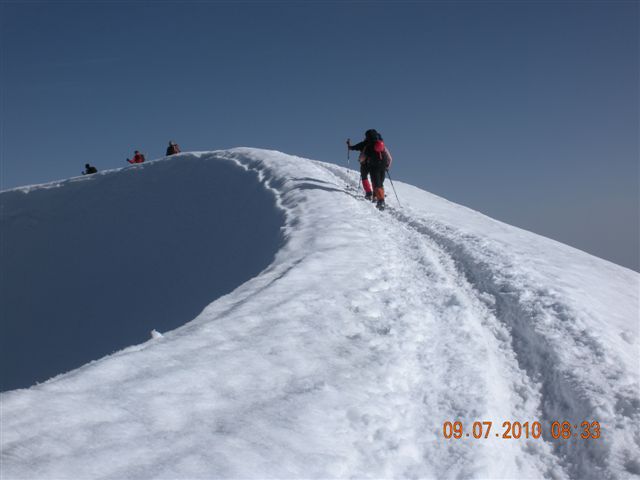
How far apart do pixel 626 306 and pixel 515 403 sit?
2.84 metres

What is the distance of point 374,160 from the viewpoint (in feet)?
39.5

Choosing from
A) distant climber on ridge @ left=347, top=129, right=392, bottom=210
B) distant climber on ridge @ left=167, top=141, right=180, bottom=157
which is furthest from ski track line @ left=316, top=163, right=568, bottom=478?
distant climber on ridge @ left=167, top=141, right=180, bottom=157

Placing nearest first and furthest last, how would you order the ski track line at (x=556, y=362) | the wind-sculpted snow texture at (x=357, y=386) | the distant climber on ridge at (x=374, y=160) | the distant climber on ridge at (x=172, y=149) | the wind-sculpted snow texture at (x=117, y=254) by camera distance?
the wind-sculpted snow texture at (x=357, y=386) → the ski track line at (x=556, y=362) → the distant climber on ridge at (x=374, y=160) → the wind-sculpted snow texture at (x=117, y=254) → the distant climber on ridge at (x=172, y=149)

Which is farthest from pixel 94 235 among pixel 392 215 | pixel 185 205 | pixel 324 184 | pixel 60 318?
pixel 392 215

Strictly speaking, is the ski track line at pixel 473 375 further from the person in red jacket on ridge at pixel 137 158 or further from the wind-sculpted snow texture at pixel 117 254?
the person in red jacket on ridge at pixel 137 158

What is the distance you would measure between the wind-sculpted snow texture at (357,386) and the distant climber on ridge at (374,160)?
590 cm

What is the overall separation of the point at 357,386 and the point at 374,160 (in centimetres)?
914

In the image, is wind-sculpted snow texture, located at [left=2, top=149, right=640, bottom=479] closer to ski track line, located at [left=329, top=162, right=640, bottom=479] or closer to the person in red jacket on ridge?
ski track line, located at [left=329, top=162, right=640, bottom=479]

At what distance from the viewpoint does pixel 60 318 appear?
61.3 feet

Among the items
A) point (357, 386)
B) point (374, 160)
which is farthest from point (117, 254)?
point (357, 386)

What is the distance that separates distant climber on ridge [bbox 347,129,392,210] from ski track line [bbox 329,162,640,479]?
565 centimetres

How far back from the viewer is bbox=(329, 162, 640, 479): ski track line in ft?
10.0

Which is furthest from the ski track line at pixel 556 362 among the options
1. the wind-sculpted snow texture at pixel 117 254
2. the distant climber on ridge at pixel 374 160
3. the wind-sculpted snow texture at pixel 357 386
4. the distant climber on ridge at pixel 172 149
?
the distant climber on ridge at pixel 172 149

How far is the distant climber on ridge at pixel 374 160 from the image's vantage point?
1191cm
